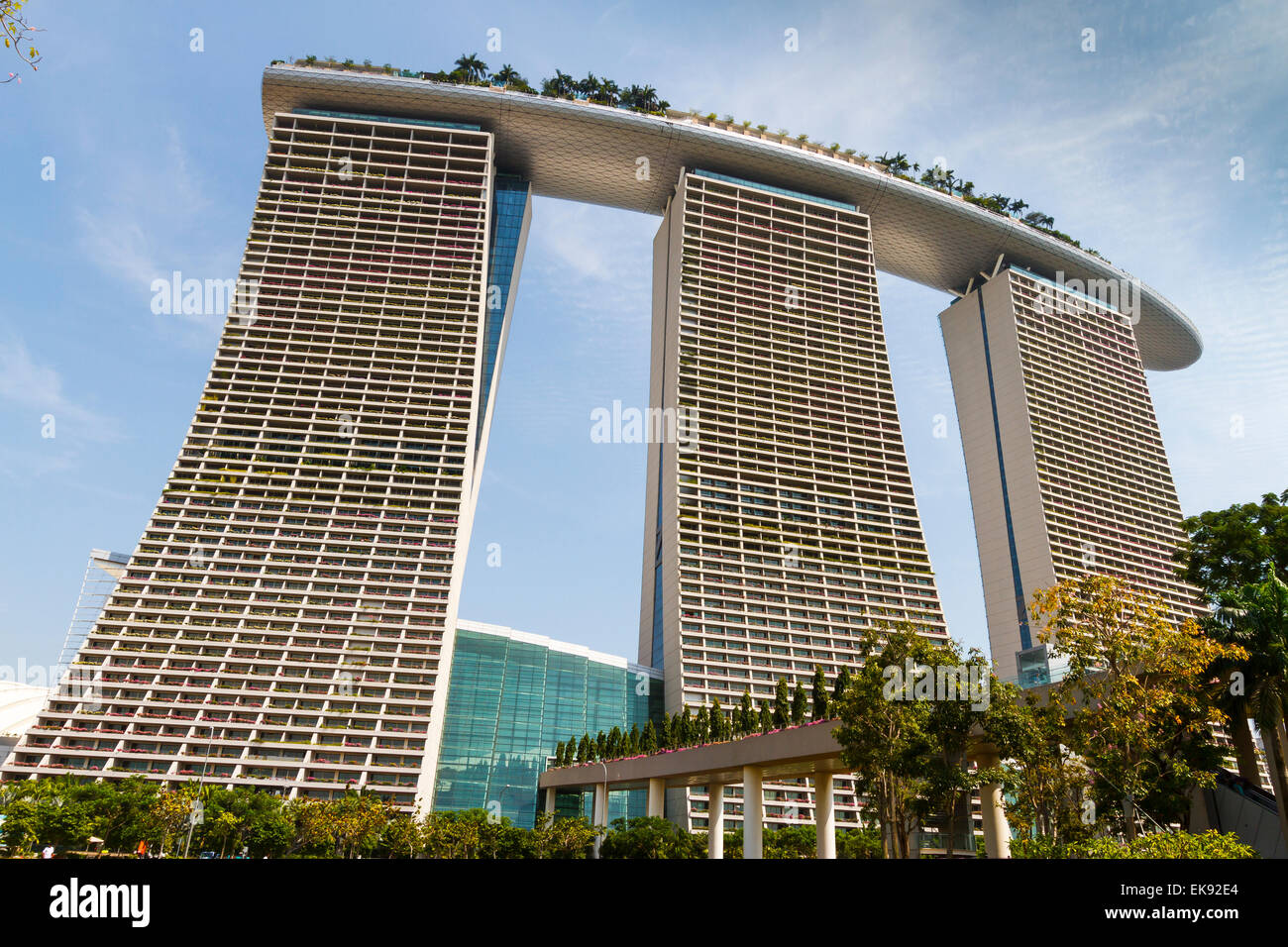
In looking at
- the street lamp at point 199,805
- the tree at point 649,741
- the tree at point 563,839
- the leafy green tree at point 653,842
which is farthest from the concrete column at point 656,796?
the street lamp at point 199,805

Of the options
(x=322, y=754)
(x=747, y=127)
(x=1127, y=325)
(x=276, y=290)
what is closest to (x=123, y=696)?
(x=322, y=754)

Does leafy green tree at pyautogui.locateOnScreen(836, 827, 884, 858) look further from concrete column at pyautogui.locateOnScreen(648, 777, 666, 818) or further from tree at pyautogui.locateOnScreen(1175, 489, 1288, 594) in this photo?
tree at pyautogui.locateOnScreen(1175, 489, 1288, 594)

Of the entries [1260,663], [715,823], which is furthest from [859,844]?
[1260,663]

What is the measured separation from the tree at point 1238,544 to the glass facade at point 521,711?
6531 cm

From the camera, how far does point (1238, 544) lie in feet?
138

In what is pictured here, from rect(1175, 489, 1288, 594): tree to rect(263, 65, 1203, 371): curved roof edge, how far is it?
275 ft

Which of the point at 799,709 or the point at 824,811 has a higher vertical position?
the point at 799,709

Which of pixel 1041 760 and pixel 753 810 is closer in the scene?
pixel 1041 760

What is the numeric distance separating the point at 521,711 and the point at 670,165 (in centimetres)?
7519

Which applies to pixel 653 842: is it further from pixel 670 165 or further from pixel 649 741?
pixel 670 165

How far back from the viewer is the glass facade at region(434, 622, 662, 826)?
89.8m

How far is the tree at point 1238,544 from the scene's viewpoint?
41000 millimetres

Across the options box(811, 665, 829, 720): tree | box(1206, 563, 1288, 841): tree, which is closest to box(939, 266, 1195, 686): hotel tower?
box(811, 665, 829, 720): tree

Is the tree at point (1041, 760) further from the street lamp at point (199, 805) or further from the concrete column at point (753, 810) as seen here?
the street lamp at point (199, 805)
